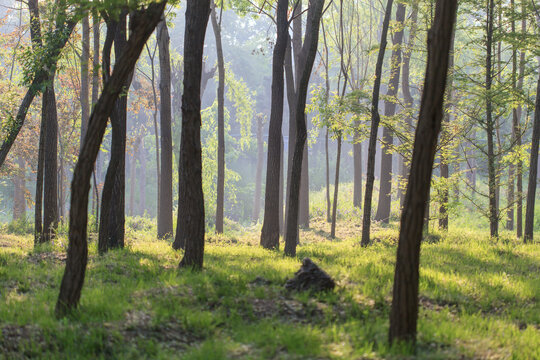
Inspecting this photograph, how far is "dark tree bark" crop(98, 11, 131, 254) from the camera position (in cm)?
960

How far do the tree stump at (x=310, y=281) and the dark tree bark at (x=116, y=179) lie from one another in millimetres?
4687

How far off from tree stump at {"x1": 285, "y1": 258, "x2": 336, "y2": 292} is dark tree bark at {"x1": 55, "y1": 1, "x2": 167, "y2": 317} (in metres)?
2.93

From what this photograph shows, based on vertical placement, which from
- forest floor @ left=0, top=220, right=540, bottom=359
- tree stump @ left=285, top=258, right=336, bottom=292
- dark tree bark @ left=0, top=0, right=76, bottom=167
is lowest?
forest floor @ left=0, top=220, right=540, bottom=359

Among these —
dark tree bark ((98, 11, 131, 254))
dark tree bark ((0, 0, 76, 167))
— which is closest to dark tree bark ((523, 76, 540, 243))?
dark tree bark ((98, 11, 131, 254))

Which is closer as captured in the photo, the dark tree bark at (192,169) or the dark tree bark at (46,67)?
the dark tree bark at (192,169)

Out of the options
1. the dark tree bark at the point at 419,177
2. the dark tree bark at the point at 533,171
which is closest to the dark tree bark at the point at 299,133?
the dark tree bark at the point at 419,177

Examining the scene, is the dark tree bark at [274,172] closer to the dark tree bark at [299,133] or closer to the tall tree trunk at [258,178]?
the dark tree bark at [299,133]

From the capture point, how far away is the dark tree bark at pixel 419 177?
4723 mm

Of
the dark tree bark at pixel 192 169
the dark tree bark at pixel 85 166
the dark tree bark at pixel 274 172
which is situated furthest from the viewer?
the dark tree bark at pixel 274 172

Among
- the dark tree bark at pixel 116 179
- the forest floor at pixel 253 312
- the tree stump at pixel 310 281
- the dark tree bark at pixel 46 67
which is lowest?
the forest floor at pixel 253 312

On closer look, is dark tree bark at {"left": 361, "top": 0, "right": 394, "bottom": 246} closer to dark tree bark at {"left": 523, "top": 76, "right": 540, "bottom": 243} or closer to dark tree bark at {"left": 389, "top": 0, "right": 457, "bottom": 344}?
dark tree bark at {"left": 523, "top": 76, "right": 540, "bottom": 243}

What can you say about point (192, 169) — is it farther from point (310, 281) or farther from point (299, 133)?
point (299, 133)

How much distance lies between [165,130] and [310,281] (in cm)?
1061

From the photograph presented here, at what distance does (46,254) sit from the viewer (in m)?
10.5
